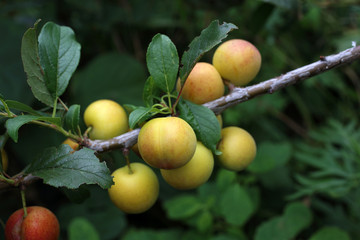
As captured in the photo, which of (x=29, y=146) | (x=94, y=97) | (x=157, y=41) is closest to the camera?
(x=157, y=41)

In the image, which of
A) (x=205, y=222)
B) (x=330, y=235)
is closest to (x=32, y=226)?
(x=205, y=222)

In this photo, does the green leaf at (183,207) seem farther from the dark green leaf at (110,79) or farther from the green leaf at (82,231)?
the dark green leaf at (110,79)

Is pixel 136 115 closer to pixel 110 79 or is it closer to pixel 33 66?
pixel 33 66

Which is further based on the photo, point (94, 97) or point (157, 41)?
point (94, 97)

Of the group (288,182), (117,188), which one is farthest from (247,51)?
(288,182)

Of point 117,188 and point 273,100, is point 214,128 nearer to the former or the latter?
point 117,188

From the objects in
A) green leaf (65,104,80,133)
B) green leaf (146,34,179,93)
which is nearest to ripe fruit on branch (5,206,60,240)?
green leaf (65,104,80,133)

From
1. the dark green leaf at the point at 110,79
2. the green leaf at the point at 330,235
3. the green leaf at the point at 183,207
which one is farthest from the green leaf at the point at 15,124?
the dark green leaf at the point at 110,79
